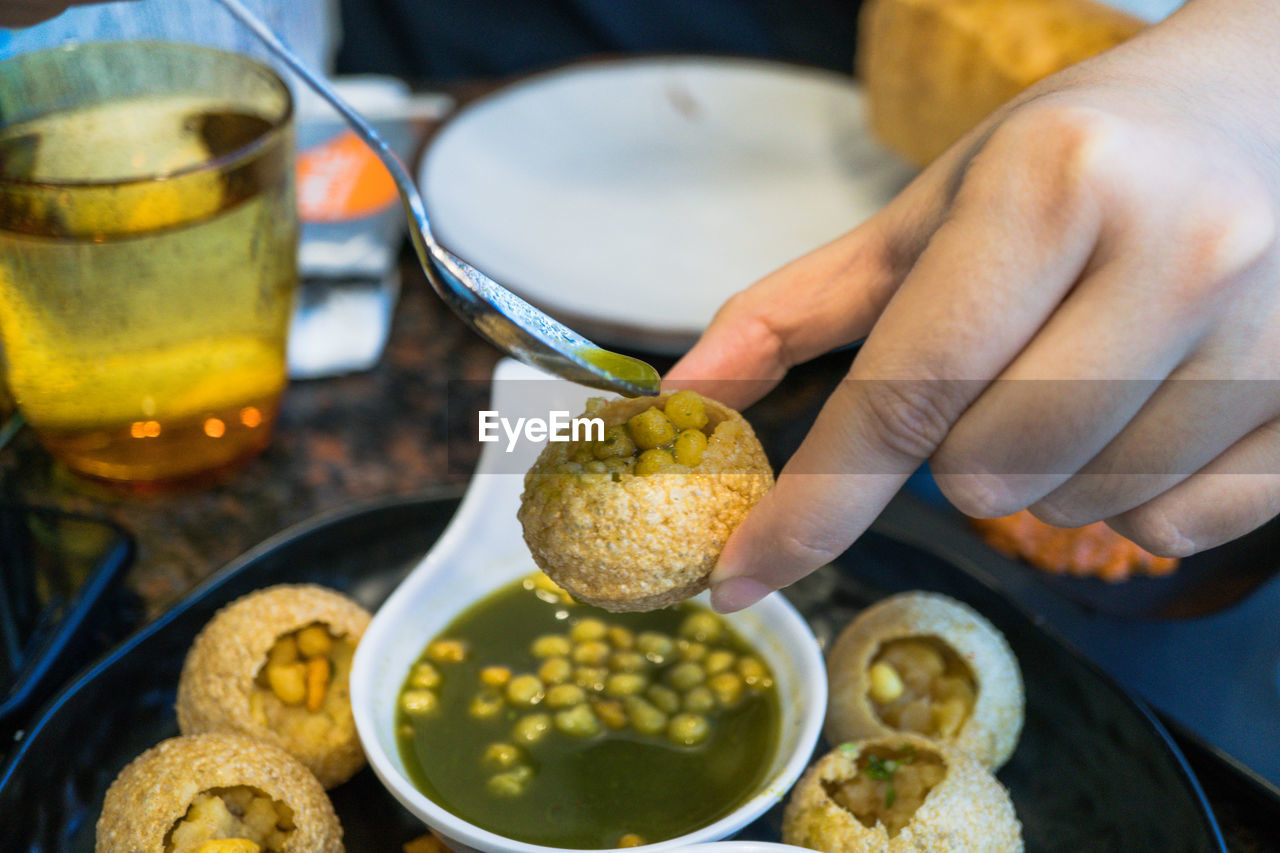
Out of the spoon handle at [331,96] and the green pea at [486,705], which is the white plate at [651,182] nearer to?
the spoon handle at [331,96]

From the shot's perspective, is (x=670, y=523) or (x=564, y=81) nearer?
(x=670, y=523)

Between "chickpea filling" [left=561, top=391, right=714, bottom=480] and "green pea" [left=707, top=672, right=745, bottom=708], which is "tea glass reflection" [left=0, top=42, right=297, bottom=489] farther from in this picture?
"green pea" [left=707, top=672, right=745, bottom=708]

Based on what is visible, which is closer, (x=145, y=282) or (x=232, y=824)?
(x=232, y=824)

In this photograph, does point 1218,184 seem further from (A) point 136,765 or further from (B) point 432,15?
(B) point 432,15

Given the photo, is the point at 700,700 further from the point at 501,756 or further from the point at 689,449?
the point at 689,449

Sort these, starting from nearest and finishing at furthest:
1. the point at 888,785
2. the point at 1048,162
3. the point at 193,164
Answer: the point at 1048,162 < the point at 888,785 < the point at 193,164

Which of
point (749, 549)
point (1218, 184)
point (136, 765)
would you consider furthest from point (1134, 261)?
point (136, 765)

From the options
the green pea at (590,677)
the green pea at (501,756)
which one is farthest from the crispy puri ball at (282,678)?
the green pea at (590,677)

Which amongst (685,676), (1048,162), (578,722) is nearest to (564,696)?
(578,722)
